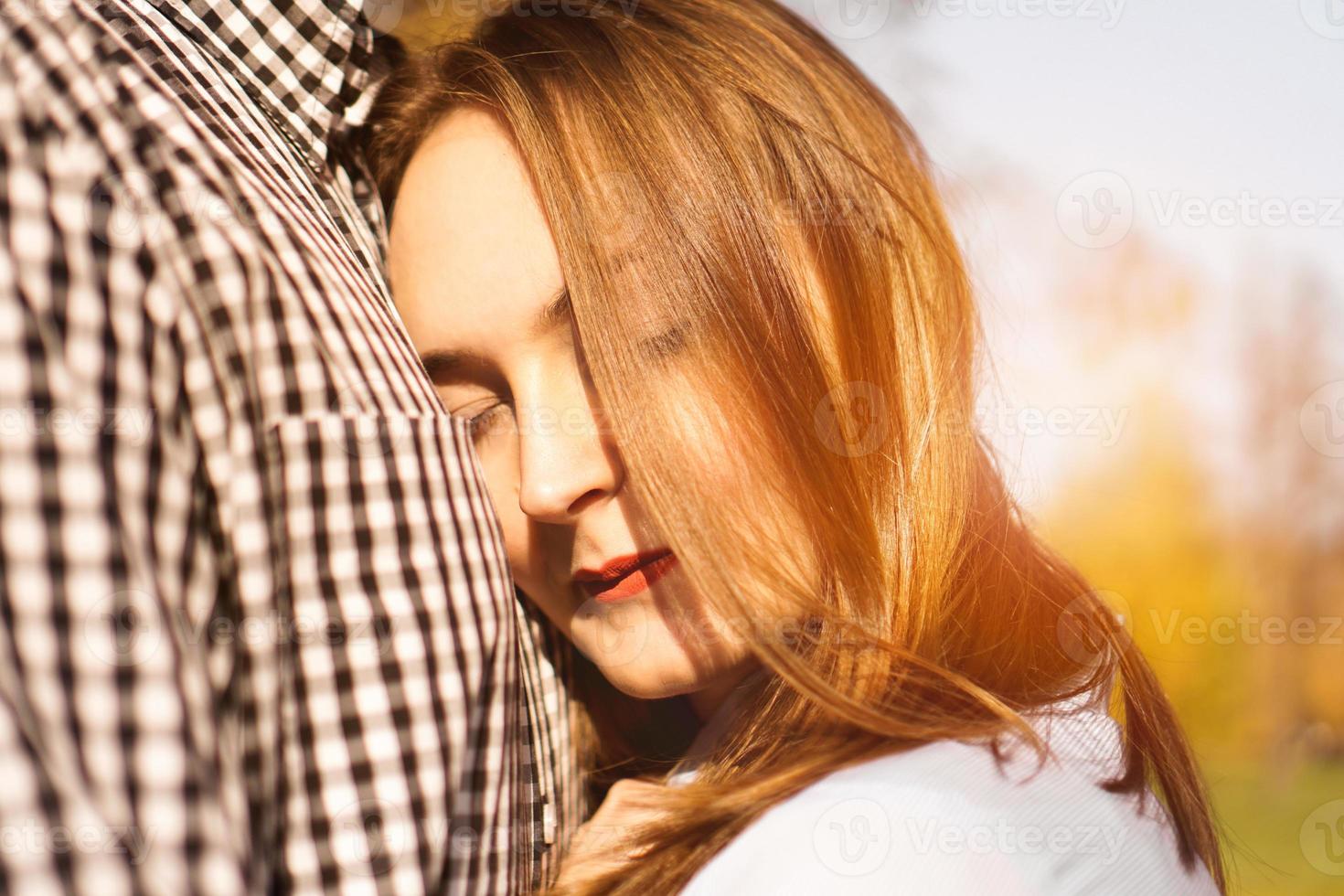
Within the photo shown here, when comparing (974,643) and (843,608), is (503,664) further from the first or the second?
(974,643)

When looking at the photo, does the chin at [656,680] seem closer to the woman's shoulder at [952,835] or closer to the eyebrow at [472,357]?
the woman's shoulder at [952,835]

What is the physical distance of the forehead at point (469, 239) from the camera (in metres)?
0.91

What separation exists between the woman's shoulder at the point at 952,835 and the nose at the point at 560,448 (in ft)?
1.16

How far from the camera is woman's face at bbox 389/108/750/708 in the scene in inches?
35.8

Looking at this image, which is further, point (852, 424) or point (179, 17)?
point (852, 424)

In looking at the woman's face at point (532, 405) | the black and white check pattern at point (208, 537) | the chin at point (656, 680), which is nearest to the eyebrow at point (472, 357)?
the woman's face at point (532, 405)

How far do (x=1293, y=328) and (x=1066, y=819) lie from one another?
4095 mm

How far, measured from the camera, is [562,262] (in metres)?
0.88

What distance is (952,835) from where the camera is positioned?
2.25 feet

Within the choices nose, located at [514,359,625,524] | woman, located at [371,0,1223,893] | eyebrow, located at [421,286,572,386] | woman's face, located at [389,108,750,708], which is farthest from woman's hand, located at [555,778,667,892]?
eyebrow, located at [421,286,572,386]

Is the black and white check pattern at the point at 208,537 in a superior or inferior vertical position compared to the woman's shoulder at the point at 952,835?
superior

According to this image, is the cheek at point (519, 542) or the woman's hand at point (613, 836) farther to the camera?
the cheek at point (519, 542)

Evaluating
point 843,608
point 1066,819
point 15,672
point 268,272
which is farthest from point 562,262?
point 1066,819

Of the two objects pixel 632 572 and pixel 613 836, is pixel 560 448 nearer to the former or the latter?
pixel 632 572
